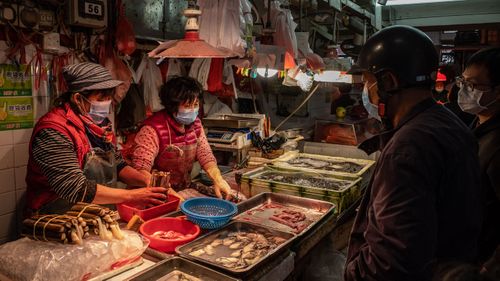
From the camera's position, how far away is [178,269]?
231 cm

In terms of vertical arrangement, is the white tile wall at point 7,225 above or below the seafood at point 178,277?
below

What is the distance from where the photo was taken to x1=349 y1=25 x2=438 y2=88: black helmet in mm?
1910

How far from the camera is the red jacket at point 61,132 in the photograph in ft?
9.05

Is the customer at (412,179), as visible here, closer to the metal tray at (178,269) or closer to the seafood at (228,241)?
the metal tray at (178,269)

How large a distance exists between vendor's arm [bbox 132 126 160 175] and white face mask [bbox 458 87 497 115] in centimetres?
257

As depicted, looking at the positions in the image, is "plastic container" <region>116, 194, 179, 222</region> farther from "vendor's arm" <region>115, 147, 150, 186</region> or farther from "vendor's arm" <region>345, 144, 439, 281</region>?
"vendor's arm" <region>345, 144, 439, 281</region>

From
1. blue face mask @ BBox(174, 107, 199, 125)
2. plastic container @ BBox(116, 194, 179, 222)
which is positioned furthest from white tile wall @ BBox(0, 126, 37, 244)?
plastic container @ BBox(116, 194, 179, 222)

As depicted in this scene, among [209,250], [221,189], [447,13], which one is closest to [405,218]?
[209,250]

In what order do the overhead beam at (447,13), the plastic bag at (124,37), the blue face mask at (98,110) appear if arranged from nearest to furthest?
the blue face mask at (98,110) < the plastic bag at (124,37) < the overhead beam at (447,13)

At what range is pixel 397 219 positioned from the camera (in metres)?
1.68

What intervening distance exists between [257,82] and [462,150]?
18.8 feet

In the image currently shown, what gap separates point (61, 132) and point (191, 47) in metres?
1.05

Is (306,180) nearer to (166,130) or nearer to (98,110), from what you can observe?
(166,130)

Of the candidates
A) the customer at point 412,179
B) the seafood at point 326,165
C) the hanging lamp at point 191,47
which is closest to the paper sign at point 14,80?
the hanging lamp at point 191,47
